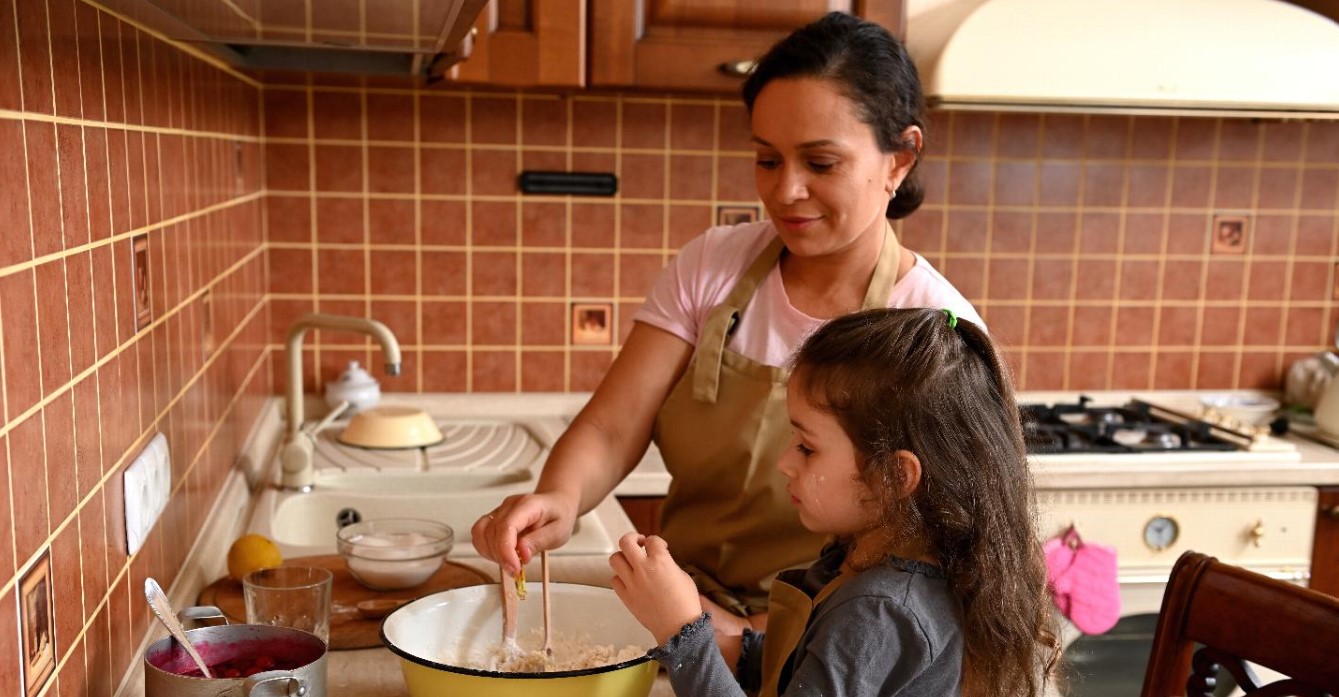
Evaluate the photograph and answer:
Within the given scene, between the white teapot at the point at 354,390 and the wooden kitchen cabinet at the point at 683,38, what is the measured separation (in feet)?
2.50

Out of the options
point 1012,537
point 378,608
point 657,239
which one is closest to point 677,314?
point 378,608

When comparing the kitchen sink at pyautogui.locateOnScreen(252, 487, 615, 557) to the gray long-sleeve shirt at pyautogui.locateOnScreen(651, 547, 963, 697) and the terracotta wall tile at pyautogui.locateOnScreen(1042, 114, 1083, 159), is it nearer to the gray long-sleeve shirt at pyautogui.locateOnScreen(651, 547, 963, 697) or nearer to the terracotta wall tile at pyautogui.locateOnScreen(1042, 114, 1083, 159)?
the gray long-sleeve shirt at pyautogui.locateOnScreen(651, 547, 963, 697)

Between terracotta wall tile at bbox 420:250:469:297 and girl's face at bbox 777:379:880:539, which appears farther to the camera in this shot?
terracotta wall tile at bbox 420:250:469:297

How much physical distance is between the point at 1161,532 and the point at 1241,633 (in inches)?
44.2

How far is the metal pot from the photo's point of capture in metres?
0.89

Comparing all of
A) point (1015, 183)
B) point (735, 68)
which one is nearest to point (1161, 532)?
point (1015, 183)

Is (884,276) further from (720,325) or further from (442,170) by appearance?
(442,170)

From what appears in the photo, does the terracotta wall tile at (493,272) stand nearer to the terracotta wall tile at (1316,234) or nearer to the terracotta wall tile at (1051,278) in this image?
the terracotta wall tile at (1051,278)

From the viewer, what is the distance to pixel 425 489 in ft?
6.78

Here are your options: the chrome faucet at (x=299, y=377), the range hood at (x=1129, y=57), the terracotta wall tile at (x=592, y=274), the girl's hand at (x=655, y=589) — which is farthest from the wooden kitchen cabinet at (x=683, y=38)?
the girl's hand at (x=655, y=589)

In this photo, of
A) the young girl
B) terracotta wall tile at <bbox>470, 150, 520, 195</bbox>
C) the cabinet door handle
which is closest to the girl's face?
the young girl

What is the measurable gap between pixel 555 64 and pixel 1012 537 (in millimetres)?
1340

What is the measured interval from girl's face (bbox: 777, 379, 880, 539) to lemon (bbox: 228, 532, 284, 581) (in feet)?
2.16

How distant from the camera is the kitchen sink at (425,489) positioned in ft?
5.71
